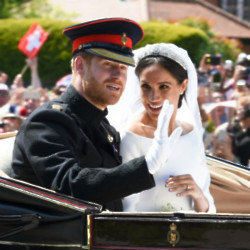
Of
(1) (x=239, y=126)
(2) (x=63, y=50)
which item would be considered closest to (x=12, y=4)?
(2) (x=63, y=50)

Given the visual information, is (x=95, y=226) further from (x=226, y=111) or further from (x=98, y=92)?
(x=226, y=111)

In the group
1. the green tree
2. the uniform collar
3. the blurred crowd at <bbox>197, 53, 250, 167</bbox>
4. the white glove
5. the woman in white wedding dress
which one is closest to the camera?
the white glove

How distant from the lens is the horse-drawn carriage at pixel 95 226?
2.35m

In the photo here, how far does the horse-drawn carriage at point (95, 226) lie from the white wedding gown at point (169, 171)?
544 millimetres

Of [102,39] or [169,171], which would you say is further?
[169,171]

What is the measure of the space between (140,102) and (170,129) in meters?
0.27

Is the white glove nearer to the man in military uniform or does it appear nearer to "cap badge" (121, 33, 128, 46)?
the man in military uniform

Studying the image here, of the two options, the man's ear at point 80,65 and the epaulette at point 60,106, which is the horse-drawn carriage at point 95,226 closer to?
the epaulette at point 60,106

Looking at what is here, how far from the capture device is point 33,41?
29.0 feet

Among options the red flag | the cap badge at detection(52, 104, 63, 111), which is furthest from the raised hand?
the red flag

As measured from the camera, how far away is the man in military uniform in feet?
7.94

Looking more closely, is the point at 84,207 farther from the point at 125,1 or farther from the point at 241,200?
the point at 125,1

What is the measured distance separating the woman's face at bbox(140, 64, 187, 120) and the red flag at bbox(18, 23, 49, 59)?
5.83 m

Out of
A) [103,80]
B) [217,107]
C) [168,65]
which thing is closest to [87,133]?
[103,80]
